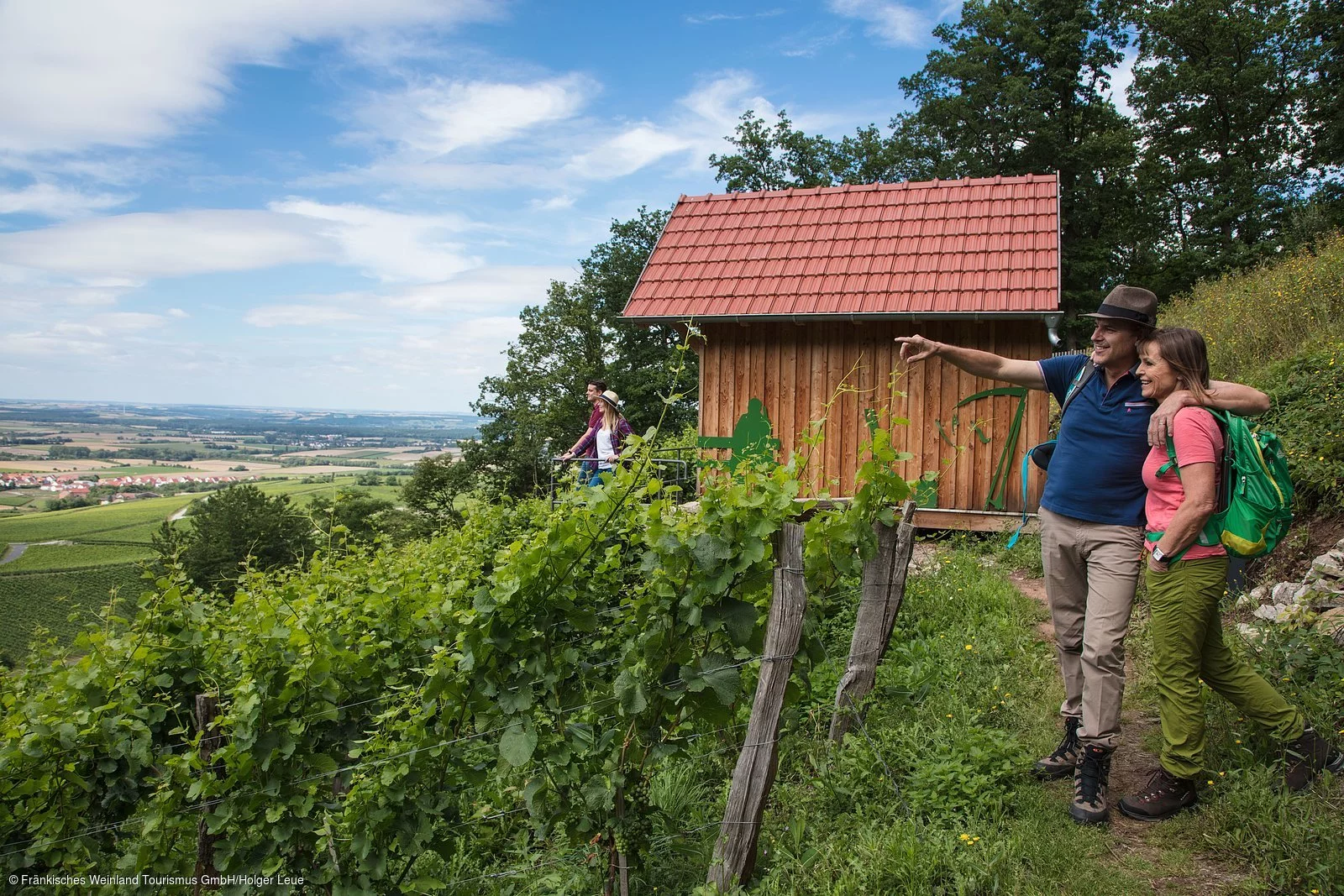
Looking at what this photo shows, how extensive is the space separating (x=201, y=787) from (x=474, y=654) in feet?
3.97

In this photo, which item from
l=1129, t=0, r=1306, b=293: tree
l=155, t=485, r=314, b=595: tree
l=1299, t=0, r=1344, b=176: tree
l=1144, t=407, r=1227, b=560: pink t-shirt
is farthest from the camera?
l=155, t=485, r=314, b=595: tree

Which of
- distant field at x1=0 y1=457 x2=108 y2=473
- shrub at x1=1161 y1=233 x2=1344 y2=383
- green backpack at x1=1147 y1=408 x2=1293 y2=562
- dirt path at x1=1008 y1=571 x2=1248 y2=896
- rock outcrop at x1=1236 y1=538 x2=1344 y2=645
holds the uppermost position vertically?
shrub at x1=1161 y1=233 x2=1344 y2=383

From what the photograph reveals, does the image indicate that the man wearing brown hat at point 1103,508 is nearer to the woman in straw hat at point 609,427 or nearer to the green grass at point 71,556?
the woman in straw hat at point 609,427

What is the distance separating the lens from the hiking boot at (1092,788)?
10.7 ft

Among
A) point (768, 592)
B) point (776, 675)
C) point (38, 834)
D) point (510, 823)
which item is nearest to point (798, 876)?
point (776, 675)

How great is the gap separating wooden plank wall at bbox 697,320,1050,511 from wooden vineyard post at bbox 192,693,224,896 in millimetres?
6468

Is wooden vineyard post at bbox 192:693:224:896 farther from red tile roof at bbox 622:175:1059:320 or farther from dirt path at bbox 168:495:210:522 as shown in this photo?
dirt path at bbox 168:495:210:522

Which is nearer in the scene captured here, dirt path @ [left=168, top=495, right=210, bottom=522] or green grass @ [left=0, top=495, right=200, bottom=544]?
dirt path @ [left=168, top=495, right=210, bottom=522]

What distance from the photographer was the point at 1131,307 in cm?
325

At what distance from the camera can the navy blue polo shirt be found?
3.24 meters

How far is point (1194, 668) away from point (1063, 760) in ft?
2.56

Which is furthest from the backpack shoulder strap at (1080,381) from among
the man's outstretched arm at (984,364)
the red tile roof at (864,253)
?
the red tile roof at (864,253)

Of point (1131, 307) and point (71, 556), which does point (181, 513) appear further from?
point (1131, 307)

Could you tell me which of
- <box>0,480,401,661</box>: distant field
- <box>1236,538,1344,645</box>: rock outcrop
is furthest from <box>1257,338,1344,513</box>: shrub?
<box>0,480,401,661</box>: distant field
